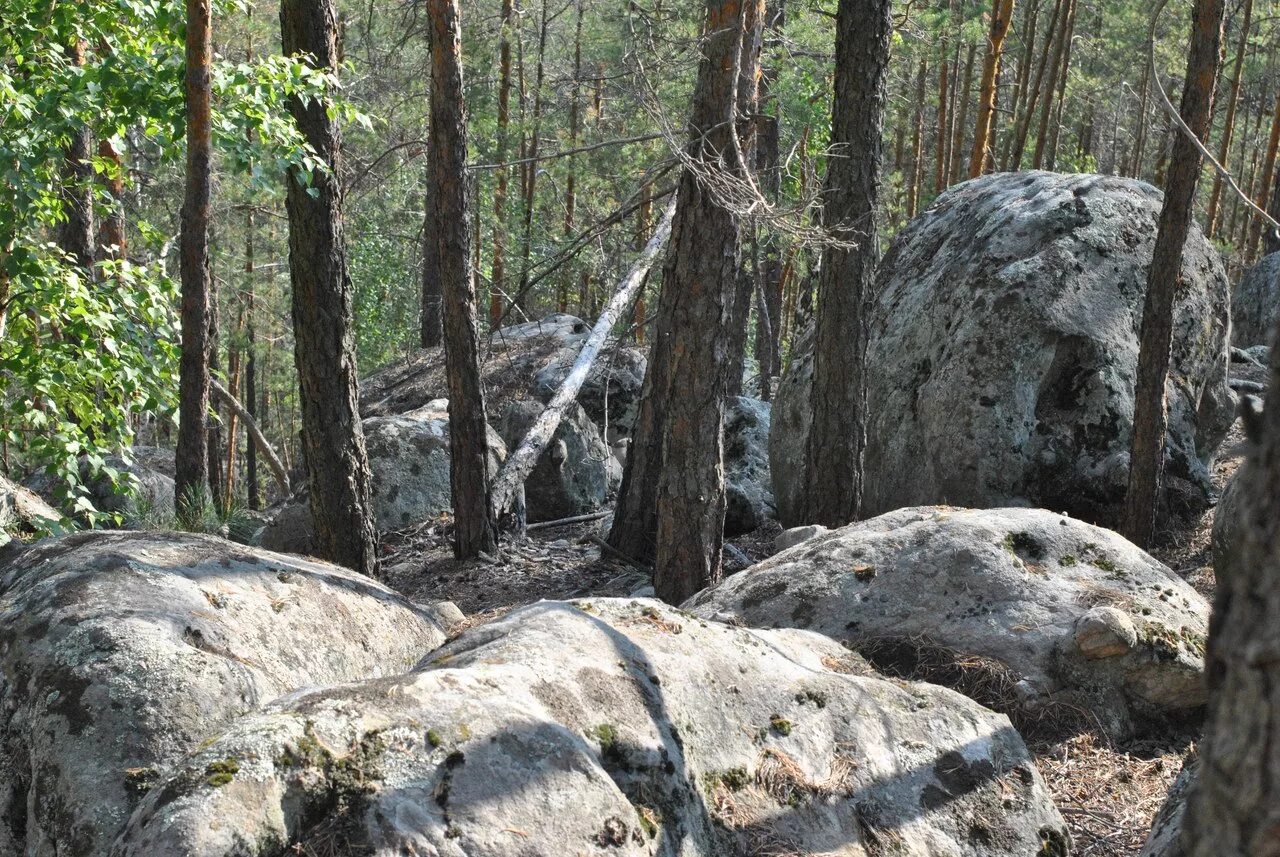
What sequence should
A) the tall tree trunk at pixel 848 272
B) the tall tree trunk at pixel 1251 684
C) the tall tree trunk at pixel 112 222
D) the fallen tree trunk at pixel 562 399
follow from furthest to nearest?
1. the tall tree trunk at pixel 112 222
2. the fallen tree trunk at pixel 562 399
3. the tall tree trunk at pixel 848 272
4. the tall tree trunk at pixel 1251 684

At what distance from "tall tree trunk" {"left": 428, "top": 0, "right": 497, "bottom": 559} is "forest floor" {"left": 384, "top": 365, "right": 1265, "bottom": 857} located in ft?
1.56

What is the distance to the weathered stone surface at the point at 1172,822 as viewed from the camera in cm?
264

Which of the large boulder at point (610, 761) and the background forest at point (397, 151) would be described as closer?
the large boulder at point (610, 761)

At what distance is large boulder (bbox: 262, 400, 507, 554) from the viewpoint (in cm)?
1095

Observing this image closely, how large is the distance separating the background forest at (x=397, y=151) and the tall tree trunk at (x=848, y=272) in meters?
0.37

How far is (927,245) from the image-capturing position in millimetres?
10086

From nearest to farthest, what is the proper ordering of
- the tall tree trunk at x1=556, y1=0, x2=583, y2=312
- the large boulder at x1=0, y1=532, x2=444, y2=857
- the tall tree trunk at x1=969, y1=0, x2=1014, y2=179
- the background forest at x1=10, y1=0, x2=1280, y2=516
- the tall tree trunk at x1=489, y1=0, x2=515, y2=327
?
the large boulder at x1=0, y1=532, x2=444, y2=857
the background forest at x1=10, y1=0, x2=1280, y2=516
the tall tree trunk at x1=969, y1=0, x2=1014, y2=179
the tall tree trunk at x1=489, y1=0, x2=515, y2=327
the tall tree trunk at x1=556, y1=0, x2=583, y2=312

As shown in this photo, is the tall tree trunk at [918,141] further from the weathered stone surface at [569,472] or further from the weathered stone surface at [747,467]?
the weathered stone surface at [569,472]

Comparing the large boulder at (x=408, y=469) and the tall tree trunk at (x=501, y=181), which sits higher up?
the tall tree trunk at (x=501, y=181)

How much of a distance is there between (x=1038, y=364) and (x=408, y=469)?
6136 mm

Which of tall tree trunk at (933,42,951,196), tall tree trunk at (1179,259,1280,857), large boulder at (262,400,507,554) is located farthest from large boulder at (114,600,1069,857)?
tall tree trunk at (933,42,951,196)

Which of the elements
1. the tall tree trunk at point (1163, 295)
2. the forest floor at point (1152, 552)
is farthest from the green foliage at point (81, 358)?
the tall tree trunk at point (1163, 295)

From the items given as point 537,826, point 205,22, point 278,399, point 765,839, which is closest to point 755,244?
point 205,22

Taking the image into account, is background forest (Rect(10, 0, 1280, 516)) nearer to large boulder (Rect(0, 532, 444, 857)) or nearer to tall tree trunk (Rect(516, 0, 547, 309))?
tall tree trunk (Rect(516, 0, 547, 309))
